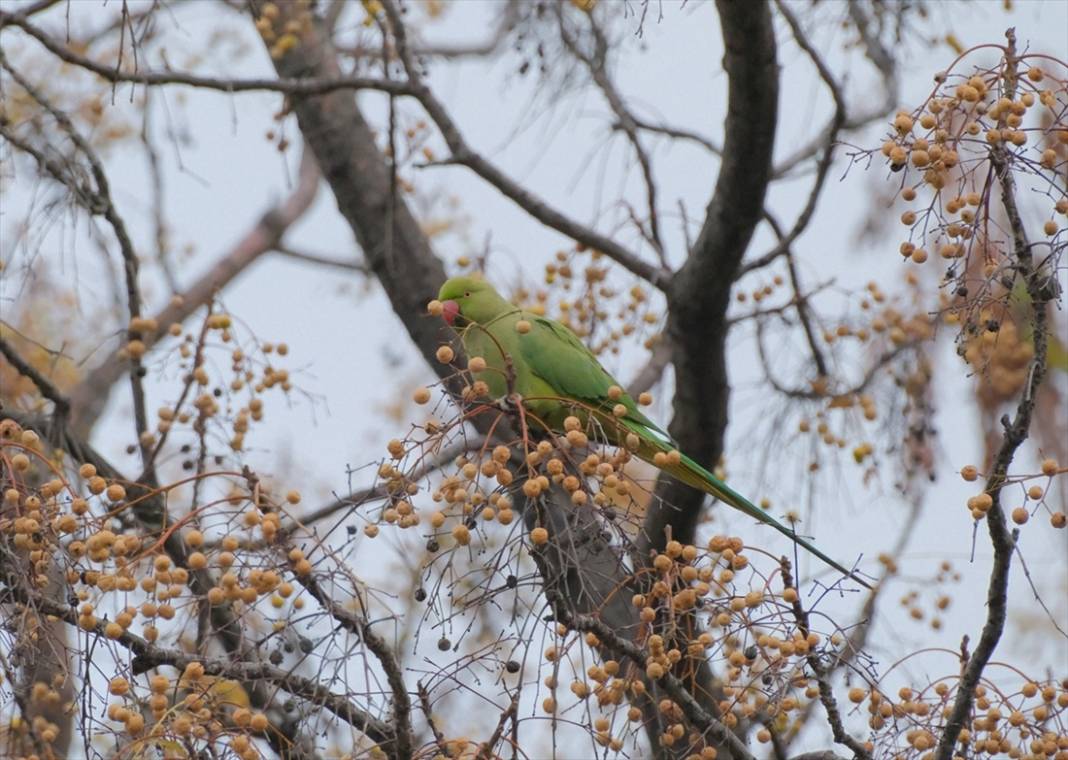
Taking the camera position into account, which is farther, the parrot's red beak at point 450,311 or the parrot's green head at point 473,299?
the parrot's green head at point 473,299

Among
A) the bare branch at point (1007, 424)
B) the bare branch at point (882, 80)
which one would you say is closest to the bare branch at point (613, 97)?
the bare branch at point (882, 80)

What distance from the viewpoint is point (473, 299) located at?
210 inches

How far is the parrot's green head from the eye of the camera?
5.32m

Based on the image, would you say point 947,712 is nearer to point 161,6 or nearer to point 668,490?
point 668,490

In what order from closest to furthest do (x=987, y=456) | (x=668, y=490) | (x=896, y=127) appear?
1. (x=896, y=127)
2. (x=668, y=490)
3. (x=987, y=456)

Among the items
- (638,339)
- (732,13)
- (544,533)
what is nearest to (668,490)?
(638,339)

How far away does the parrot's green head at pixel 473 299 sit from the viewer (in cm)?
532

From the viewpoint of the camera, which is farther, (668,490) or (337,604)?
(668,490)

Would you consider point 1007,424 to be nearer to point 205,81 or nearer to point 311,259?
point 205,81

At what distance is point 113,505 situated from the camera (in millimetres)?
3561

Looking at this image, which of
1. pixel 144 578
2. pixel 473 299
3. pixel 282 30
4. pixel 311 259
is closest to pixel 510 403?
pixel 144 578

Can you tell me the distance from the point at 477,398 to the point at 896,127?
43.4 inches

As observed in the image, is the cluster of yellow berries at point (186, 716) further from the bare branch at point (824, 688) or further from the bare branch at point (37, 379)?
the bare branch at point (37, 379)

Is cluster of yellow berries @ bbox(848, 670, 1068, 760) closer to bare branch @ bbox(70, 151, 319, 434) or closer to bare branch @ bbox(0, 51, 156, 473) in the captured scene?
bare branch @ bbox(0, 51, 156, 473)
